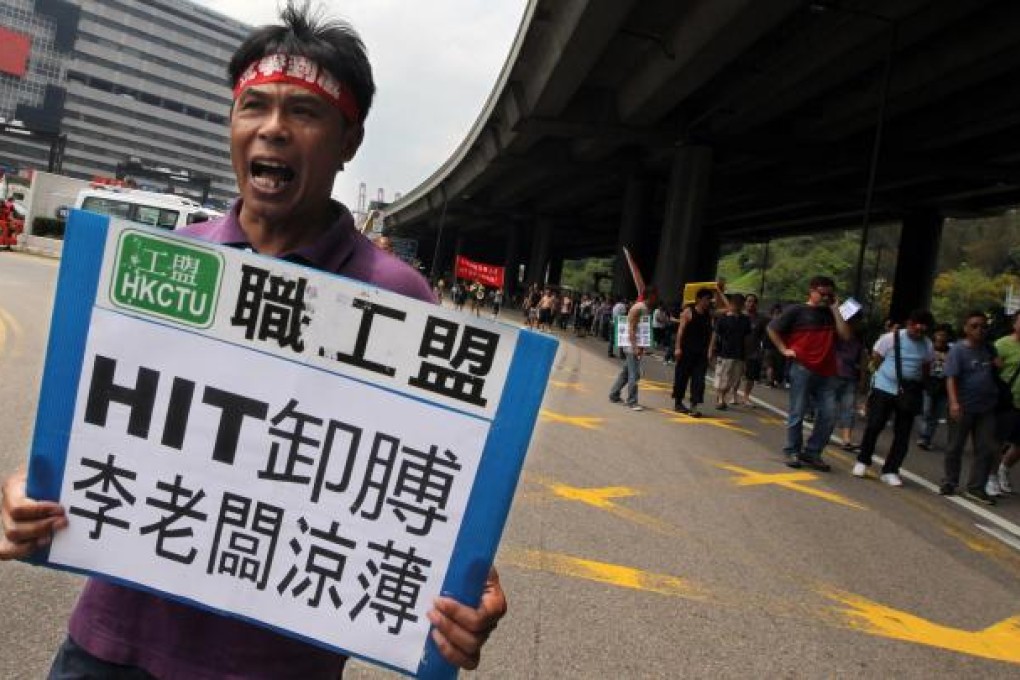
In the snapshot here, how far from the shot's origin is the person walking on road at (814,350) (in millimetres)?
8406

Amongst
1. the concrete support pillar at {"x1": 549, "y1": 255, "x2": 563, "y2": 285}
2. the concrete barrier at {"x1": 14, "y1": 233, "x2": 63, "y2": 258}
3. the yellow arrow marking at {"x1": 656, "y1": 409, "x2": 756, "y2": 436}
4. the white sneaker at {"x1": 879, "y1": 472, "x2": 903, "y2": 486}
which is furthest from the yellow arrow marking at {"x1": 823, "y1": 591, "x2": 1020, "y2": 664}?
the concrete support pillar at {"x1": 549, "y1": 255, "x2": 563, "y2": 285}

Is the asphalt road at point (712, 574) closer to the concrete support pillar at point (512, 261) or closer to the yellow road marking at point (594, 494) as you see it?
the yellow road marking at point (594, 494)

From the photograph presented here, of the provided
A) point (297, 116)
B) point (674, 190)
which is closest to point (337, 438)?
point (297, 116)

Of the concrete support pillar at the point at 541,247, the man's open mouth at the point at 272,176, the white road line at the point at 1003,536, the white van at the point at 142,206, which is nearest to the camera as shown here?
the man's open mouth at the point at 272,176

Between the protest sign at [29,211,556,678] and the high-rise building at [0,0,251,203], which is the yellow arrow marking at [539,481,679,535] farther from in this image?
the high-rise building at [0,0,251,203]

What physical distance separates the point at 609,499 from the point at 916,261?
3285cm

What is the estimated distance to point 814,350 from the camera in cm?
841

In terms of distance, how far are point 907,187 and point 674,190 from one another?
34.5 ft

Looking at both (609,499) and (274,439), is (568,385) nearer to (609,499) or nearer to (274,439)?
(609,499)

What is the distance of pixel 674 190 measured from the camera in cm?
2681

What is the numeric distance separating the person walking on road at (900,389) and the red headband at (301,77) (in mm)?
7605

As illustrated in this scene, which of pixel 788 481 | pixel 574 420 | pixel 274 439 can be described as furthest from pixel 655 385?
pixel 274 439

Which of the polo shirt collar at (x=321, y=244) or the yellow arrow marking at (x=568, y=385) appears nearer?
the polo shirt collar at (x=321, y=244)

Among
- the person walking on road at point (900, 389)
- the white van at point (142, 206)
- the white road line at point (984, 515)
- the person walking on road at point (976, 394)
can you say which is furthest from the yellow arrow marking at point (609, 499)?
the white van at point (142, 206)
